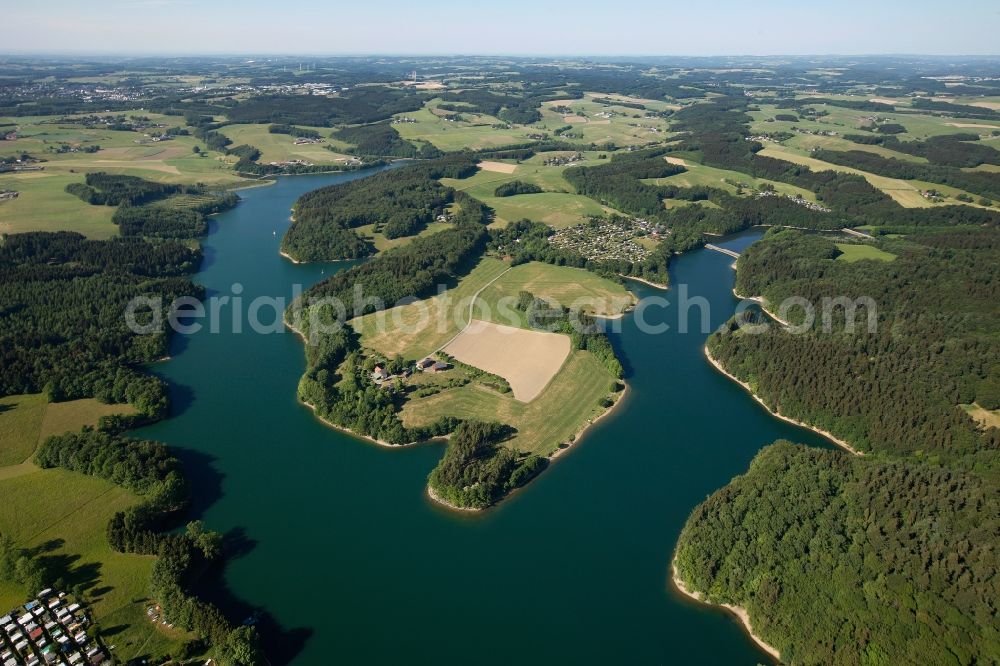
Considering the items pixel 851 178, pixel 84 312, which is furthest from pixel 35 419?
pixel 851 178

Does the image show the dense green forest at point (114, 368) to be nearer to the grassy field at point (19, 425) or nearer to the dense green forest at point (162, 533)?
the dense green forest at point (162, 533)

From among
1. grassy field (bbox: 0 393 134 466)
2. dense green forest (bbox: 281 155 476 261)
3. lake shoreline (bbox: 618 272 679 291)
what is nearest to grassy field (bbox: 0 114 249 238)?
dense green forest (bbox: 281 155 476 261)

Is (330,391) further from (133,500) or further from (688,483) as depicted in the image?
(688,483)

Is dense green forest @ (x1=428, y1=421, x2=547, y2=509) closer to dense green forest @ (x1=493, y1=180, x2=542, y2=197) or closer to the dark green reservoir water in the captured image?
Answer: the dark green reservoir water

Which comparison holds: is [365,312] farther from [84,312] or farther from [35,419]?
[35,419]

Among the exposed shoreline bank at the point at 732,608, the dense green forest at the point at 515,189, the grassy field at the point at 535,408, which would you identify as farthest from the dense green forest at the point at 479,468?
the dense green forest at the point at 515,189

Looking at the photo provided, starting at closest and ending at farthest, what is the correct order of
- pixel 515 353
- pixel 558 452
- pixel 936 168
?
1. pixel 558 452
2. pixel 515 353
3. pixel 936 168

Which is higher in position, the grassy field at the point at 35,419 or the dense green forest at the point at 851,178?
the dense green forest at the point at 851,178
